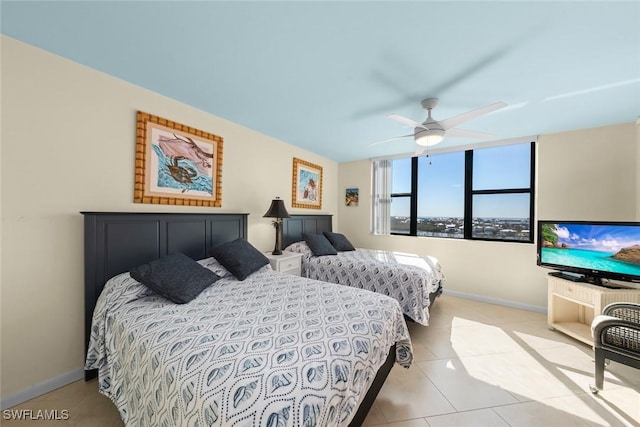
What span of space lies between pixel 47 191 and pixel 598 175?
18.2ft

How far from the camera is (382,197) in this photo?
14.8 ft

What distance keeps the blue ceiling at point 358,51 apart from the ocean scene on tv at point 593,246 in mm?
1254

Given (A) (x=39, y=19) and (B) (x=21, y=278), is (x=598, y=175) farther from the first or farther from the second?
(B) (x=21, y=278)

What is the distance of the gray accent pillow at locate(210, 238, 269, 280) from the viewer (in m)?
2.25

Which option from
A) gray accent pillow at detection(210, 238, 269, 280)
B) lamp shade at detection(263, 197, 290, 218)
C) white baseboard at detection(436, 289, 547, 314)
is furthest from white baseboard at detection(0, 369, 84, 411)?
white baseboard at detection(436, 289, 547, 314)

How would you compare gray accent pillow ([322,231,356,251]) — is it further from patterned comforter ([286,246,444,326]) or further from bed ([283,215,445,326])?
patterned comforter ([286,246,444,326])

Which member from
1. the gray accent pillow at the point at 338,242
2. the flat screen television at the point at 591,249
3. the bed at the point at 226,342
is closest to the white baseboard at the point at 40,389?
the bed at the point at 226,342

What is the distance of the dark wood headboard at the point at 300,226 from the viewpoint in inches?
146

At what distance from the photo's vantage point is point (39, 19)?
4.55 ft

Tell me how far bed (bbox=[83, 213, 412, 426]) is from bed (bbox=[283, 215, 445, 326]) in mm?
884

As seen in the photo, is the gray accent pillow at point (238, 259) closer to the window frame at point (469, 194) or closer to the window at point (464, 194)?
the window at point (464, 194)

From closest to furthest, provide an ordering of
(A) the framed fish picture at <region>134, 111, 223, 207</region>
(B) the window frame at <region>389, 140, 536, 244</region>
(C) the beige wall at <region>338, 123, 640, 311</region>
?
1. (A) the framed fish picture at <region>134, 111, 223, 207</region>
2. (C) the beige wall at <region>338, 123, 640, 311</region>
3. (B) the window frame at <region>389, 140, 536, 244</region>

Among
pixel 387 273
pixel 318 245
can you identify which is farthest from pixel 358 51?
pixel 318 245

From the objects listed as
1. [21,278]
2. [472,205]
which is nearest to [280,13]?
[21,278]
